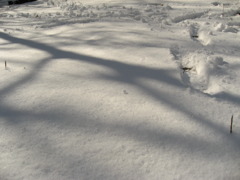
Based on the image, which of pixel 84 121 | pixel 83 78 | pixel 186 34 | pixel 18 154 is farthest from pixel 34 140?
pixel 186 34

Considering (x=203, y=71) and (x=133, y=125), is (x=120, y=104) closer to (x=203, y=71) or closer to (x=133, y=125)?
(x=133, y=125)

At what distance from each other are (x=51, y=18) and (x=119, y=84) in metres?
2.19

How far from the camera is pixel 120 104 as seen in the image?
1.30 metres

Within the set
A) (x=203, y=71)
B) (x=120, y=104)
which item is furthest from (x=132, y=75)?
(x=203, y=71)

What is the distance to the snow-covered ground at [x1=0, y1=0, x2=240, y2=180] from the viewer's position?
95 centimetres

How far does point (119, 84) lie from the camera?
1.48 metres

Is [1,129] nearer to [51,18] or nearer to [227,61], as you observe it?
[227,61]

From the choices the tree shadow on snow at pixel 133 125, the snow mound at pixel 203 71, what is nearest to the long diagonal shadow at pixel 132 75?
the tree shadow on snow at pixel 133 125

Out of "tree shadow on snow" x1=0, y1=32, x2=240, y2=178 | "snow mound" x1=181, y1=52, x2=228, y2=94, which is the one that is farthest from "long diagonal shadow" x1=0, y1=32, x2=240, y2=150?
"snow mound" x1=181, y1=52, x2=228, y2=94

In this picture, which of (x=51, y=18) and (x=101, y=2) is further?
(x=101, y=2)

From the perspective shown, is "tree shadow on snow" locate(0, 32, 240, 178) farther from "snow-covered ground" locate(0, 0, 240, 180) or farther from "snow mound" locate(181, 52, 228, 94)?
"snow mound" locate(181, 52, 228, 94)

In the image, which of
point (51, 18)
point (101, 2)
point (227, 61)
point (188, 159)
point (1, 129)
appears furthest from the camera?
point (101, 2)

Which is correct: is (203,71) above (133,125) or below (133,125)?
above

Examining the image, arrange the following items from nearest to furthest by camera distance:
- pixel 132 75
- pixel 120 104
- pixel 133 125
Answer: pixel 133 125, pixel 120 104, pixel 132 75
